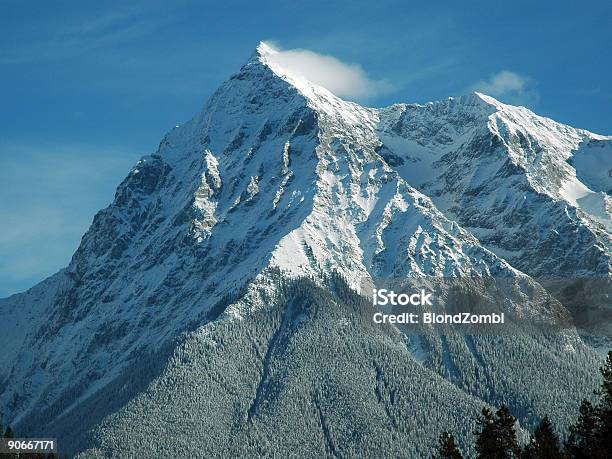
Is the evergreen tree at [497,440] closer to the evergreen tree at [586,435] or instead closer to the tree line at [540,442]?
the tree line at [540,442]

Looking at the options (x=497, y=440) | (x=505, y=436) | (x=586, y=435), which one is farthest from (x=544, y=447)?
(x=586, y=435)

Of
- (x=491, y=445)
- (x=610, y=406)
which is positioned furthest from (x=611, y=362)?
(x=491, y=445)

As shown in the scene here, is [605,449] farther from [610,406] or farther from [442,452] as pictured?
[442,452]

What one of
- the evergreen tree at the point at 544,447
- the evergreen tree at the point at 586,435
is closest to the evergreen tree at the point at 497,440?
the evergreen tree at the point at 544,447

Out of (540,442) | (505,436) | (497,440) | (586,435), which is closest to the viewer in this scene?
(505,436)

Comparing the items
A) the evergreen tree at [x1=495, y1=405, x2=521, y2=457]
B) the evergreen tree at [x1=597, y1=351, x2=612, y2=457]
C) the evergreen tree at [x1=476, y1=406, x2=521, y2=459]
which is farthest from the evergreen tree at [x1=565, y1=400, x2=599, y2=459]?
the evergreen tree at [x1=476, y1=406, x2=521, y2=459]

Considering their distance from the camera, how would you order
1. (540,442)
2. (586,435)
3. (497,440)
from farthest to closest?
(586,435)
(540,442)
(497,440)

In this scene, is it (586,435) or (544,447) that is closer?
(544,447)

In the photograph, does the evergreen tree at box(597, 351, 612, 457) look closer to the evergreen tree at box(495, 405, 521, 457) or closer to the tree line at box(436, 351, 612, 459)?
the tree line at box(436, 351, 612, 459)

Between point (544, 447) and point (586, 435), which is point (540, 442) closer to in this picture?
point (544, 447)

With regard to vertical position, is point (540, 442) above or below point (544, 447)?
above

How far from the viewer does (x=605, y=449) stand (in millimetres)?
Result: 122750

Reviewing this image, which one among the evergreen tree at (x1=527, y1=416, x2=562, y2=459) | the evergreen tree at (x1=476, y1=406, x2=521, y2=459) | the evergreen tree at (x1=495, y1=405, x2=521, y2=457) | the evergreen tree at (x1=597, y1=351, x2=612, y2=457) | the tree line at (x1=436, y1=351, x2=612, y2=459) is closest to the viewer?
the evergreen tree at (x1=597, y1=351, x2=612, y2=457)

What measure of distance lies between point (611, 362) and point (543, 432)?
11139mm
